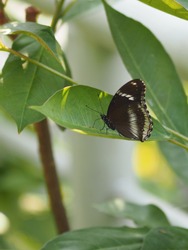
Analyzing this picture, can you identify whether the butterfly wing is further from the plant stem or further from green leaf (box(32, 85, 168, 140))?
the plant stem

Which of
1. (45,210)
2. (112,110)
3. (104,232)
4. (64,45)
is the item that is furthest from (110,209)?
(45,210)

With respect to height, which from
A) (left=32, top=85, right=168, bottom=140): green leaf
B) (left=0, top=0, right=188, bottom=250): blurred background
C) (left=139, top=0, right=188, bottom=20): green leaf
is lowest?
(left=0, top=0, right=188, bottom=250): blurred background

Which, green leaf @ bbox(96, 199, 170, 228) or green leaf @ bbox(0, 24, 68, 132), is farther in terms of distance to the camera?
green leaf @ bbox(96, 199, 170, 228)

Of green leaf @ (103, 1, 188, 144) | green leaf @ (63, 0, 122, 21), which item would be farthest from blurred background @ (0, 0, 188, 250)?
green leaf @ (103, 1, 188, 144)

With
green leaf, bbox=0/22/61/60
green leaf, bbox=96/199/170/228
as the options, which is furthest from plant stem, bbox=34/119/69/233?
green leaf, bbox=0/22/61/60

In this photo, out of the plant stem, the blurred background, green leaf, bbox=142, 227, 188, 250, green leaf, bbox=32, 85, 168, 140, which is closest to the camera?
green leaf, bbox=32, 85, 168, 140

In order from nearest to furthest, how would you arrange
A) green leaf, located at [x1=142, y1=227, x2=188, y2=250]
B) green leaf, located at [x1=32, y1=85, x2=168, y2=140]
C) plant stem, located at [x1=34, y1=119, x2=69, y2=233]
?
green leaf, located at [x1=32, y1=85, x2=168, y2=140] < green leaf, located at [x1=142, y1=227, x2=188, y2=250] < plant stem, located at [x1=34, y1=119, x2=69, y2=233]

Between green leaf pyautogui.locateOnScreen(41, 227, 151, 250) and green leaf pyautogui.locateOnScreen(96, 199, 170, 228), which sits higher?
green leaf pyautogui.locateOnScreen(41, 227, 151, 250)

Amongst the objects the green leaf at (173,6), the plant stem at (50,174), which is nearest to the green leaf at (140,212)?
the plant stem at (50,174)
